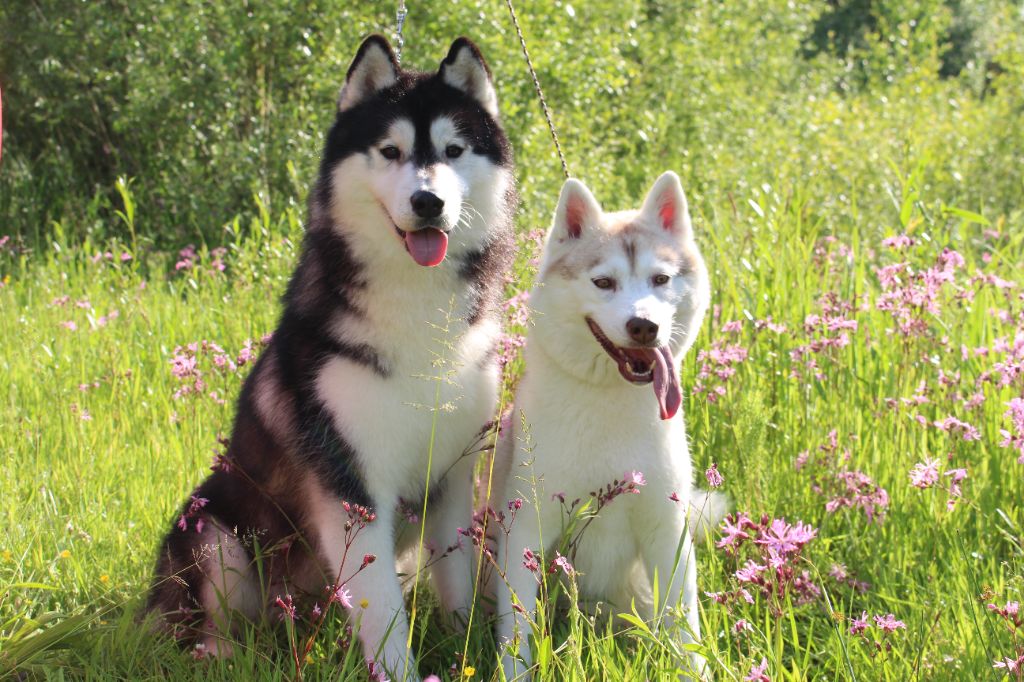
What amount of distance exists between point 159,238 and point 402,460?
591 cm

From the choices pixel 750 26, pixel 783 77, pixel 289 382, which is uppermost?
pixel 289 382

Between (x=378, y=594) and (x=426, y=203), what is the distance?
1.09 meters

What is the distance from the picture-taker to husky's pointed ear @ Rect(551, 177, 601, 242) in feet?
10.5

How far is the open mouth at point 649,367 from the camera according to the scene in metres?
2.98

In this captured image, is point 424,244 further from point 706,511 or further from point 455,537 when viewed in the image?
point 706,511

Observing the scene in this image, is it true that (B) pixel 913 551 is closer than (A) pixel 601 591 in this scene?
No

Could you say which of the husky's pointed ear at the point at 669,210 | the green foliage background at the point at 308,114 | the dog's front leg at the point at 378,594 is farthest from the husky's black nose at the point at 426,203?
the green foliage background at the point at 308,114

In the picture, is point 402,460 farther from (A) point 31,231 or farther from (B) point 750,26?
(B) point 750,26

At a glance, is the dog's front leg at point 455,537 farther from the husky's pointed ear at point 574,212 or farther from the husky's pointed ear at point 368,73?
the husky's pointed ear at point 368,73

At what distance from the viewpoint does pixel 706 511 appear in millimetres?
3439

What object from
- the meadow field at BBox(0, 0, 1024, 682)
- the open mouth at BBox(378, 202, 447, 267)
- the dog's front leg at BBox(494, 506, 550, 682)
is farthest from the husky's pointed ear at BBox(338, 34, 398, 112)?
the dog's front leg at BBox(494, 506, 550, 682)

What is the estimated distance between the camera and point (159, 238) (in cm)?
825

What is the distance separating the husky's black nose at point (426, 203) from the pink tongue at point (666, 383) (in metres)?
0.75

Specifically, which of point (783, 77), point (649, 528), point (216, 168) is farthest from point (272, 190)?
point (783, 77)
